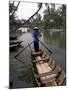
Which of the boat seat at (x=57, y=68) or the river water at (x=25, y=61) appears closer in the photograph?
the river water at (x=25, y=61)

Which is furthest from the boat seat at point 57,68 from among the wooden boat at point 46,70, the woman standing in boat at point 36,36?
the woman standing in boat at point 36,36

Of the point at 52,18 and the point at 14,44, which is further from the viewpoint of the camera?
the point at 52,18

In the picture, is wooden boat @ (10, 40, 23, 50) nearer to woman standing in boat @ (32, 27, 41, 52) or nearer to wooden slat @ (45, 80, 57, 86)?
woman standing in boat @ (32, 27, 41, 52)

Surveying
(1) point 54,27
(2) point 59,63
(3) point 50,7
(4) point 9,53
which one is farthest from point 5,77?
(3) point 50,7

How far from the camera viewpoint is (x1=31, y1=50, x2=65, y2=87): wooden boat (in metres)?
2.26

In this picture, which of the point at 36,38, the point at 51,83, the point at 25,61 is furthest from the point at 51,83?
the point at 36,38

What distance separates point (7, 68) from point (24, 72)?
0.19 meters

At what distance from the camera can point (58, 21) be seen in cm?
235

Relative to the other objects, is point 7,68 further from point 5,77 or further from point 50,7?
point 50,7

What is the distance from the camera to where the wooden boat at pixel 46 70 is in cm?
226

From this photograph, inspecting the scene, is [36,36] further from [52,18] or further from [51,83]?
[51,83]

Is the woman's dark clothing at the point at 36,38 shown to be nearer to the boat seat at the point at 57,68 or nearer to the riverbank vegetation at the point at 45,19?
the riverbank vegetation at the point at 45,19

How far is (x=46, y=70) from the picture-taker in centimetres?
230

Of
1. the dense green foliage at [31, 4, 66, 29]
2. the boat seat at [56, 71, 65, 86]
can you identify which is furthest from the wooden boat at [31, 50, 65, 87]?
the dense green foliage at [31, 4, 66, 29]
